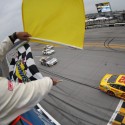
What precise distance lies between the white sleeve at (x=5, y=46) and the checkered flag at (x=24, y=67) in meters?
0.43

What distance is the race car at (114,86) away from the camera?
13568 millimetres

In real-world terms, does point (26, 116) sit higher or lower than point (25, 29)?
lower

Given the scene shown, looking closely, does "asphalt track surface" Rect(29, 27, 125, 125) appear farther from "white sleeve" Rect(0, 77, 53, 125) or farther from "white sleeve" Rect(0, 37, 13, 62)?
"white sleeve" Rect(0, 77, 53, 125)

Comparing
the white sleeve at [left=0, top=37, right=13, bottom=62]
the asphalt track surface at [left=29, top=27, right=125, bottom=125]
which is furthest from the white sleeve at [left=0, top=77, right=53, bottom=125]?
the asphalt track surface at [left=29, top=27, right=125, bottom=125]

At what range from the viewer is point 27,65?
13.5ft

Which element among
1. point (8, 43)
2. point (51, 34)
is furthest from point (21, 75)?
point (51, 34)

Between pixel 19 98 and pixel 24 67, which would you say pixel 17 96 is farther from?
pixel 24 67

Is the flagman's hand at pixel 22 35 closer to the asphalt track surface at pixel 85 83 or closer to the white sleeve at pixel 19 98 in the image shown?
the white sleeve at pixel 19 98

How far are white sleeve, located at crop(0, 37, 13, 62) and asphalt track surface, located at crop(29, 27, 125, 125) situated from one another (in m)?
8.98

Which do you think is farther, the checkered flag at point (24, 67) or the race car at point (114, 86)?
the race car at point (114, 86)

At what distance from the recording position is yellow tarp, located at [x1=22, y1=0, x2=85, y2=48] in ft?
12.4

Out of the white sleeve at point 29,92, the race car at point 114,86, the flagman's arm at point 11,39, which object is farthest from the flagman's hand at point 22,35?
the race car at point 114,86

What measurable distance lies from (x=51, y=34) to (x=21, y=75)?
1075mm

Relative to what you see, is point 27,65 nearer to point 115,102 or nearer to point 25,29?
point 25,29
